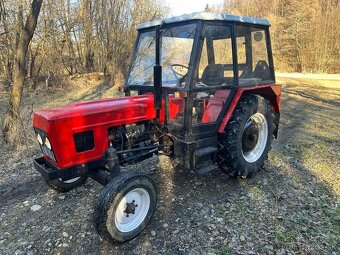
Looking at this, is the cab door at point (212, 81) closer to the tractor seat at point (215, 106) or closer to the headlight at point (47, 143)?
the tractor seat at point (215, 106)

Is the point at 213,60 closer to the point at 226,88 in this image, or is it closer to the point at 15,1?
the point at 226,88

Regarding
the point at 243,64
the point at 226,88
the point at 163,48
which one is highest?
the point at 163,48

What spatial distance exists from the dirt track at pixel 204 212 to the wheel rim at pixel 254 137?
12.3 inches

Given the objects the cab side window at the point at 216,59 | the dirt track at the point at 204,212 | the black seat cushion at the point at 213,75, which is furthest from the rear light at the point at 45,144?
the black seat cushion at the point at 213,75

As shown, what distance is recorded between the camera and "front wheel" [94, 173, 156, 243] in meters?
2.55

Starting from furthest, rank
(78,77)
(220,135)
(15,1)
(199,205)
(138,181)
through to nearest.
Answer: (78,77)
(15,1)
(220,135)
(199,205)
(138,181)

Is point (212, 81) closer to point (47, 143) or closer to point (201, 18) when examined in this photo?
point (201, 18)

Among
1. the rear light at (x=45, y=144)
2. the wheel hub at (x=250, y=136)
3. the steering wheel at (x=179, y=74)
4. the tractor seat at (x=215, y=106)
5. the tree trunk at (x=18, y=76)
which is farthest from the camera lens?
the tree trunk at (x=18, y=76)

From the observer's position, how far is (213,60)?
3355 mm

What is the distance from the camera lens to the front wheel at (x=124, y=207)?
2547 millimetres

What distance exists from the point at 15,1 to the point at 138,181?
8.85 m

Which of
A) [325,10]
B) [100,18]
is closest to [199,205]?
[100,18]

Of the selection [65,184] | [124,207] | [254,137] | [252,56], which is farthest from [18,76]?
[254,137]

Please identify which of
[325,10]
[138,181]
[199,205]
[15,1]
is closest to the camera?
[138,181]
